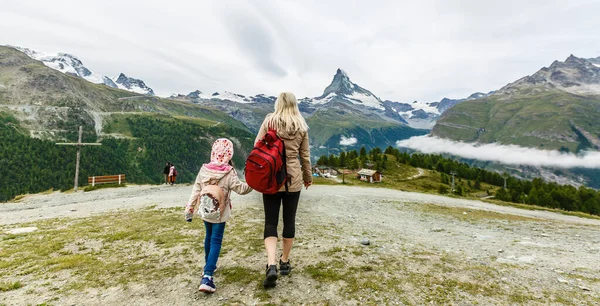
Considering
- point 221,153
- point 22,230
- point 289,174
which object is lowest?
point 22,230

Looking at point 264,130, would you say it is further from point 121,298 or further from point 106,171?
point 106,171

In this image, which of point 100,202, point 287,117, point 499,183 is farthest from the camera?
point 499,183

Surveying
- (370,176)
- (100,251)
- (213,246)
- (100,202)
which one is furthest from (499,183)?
(100,251)

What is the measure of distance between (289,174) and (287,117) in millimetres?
1296

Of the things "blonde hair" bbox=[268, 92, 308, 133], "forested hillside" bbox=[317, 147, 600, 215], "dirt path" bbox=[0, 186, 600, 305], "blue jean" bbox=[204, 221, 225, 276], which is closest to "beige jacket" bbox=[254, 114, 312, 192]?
"blonde hair" bbox=[268, 92, 308, 133]

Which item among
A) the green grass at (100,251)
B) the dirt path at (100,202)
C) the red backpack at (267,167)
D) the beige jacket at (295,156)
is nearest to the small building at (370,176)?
the dirt path at (100,202)

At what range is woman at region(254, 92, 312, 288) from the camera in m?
5.86

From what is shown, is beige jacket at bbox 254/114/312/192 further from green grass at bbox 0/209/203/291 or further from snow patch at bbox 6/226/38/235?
snow patch at bbox 6/226/38/235

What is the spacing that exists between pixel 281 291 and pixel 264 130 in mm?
3452

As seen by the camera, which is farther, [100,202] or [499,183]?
[499,183]

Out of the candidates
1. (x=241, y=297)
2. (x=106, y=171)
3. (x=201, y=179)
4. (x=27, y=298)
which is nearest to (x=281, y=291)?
(x=241, y=297)

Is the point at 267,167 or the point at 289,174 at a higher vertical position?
the point at 267,167

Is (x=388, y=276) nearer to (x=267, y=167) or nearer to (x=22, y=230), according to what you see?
(x=267, y=167)

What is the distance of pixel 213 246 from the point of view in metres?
5.84
